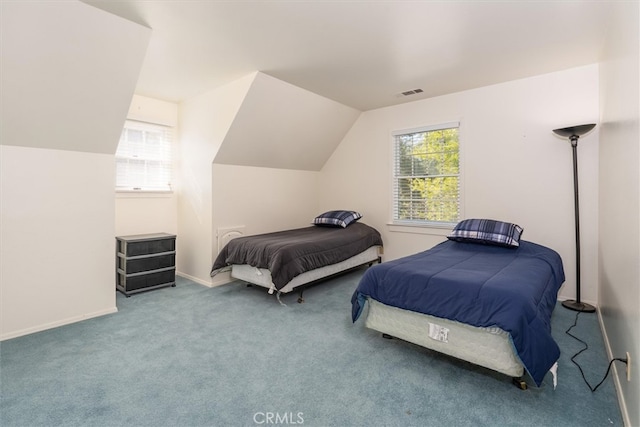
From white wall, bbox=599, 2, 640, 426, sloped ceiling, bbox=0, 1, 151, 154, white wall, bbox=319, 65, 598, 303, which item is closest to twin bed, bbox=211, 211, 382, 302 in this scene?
white wall, bbox=319, 65, 598, 303

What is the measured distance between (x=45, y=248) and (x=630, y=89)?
414cm

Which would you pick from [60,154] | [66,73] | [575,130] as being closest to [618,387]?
[575,130]

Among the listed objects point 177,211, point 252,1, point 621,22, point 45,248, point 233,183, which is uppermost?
point 252,1

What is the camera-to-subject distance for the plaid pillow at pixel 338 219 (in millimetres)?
4562

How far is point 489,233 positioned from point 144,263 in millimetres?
3698

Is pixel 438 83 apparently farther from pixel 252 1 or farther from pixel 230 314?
pixel 230 314

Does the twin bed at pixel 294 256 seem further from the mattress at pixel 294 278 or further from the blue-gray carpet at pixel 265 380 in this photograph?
the blue-gray carpet at pixel 265 380

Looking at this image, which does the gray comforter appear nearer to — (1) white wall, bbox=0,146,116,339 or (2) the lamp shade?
(1) white wall, bbox=0,146,116,339

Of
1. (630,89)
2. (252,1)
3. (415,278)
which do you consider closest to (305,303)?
(415,278)

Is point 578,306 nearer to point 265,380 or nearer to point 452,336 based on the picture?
point 452,336

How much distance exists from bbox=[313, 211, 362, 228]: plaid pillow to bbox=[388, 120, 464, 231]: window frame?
539 mm

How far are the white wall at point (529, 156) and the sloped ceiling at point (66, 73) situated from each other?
3371 millimetres

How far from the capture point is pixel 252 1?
217cm

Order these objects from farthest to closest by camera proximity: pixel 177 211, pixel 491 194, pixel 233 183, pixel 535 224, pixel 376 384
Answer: pixel 177 211, pixel 233 183, pixel 491 194, pixel 535 224, pixel 376 384
